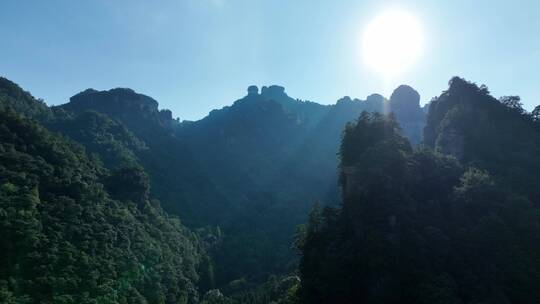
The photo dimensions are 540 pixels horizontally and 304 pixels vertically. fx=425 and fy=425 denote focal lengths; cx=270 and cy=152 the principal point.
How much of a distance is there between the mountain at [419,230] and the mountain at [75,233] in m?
23.7

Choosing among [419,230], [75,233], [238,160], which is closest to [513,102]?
[419,230]

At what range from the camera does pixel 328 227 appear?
4638cm

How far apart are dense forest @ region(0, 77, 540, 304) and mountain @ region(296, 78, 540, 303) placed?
134mm

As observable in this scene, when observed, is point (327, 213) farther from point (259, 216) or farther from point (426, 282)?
point (259, 216)

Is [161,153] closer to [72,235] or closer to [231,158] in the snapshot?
[231,158]

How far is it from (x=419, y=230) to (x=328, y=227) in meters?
10.1

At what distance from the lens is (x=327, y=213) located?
159 feet

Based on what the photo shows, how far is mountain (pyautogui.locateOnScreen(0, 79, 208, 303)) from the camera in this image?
1709 inches

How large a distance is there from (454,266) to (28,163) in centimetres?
4986

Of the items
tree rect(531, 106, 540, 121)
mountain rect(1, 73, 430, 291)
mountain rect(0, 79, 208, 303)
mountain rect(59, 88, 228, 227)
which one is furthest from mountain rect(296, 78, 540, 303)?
mountain rect(59, 88, 228, 227)

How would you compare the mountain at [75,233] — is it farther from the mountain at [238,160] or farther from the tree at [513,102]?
the tree at [513,102]

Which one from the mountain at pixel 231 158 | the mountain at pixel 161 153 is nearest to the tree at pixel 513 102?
the mountain at pixel 231 158

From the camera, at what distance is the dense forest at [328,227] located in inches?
1467

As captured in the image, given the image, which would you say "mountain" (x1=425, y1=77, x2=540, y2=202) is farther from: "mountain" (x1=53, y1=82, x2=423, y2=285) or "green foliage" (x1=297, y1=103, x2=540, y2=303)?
"mountain" (x1=53, y1=82, x2=423, y2=285)
